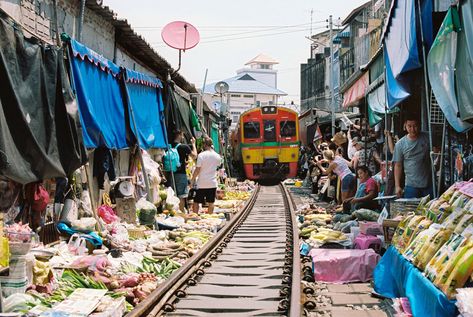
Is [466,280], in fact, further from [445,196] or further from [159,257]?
[159,257]

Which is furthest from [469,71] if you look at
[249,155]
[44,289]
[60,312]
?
[249,155]

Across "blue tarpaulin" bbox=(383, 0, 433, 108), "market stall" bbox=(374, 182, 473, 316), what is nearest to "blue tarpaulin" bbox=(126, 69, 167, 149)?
"blue tarpaulin" bbox=(383, 0, 433, 108)

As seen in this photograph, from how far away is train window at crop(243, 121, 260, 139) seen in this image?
91.1ft

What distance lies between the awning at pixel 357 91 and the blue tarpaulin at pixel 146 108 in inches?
179

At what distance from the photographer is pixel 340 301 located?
6.61 m

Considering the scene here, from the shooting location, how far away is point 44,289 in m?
6.01

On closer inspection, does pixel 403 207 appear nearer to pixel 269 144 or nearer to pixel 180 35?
pixel 180 35

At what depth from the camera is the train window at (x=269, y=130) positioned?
27656mm

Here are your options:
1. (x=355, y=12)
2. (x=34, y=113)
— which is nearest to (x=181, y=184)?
(x=34, y=113)

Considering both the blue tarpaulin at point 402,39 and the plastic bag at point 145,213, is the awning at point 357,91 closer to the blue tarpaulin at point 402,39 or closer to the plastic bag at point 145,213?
the blue tarpaulin at point 402,39

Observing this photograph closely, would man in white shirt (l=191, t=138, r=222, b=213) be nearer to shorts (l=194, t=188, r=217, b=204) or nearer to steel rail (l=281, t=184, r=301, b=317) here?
shorts (l=194, t=188, r=217, b=204)

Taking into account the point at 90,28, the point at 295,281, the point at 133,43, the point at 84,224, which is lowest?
the point at 295,281

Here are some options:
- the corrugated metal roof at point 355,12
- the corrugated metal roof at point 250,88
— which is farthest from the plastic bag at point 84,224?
the corrugated metal roof at point 250,88

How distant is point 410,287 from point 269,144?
2214 centimetres
